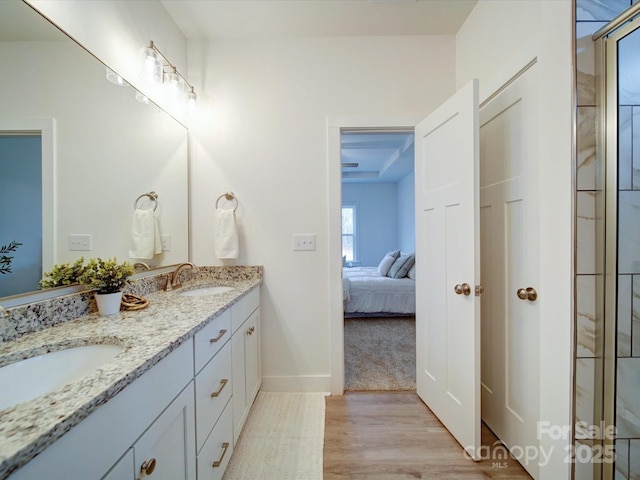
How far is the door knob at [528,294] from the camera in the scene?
1199 millimetres

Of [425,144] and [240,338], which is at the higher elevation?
[425,144]

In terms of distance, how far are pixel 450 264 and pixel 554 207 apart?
0.56 m

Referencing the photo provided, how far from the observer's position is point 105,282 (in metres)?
1.10

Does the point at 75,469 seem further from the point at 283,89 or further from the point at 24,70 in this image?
the point at 283,89

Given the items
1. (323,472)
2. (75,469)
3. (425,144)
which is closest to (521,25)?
(425,144)

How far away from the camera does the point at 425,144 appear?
1.75 m

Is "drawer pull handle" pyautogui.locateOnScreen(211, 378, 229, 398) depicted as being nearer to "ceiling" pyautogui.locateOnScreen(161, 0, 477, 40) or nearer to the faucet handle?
the faucet handle

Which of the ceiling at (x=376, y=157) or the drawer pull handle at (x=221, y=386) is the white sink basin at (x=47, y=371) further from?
the ceiling at (x=376, y=157)

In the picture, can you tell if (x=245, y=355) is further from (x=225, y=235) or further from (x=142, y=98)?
(x=142, y=98)

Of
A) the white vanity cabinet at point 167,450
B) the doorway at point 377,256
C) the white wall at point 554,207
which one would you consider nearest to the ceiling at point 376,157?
the doorway at point 377,256

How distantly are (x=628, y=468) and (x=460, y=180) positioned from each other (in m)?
1.33

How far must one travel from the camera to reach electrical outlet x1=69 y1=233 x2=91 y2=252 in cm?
109

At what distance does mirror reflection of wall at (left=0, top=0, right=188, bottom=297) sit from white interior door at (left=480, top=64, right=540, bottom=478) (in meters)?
2.02

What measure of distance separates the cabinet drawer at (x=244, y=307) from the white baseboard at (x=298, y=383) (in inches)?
24.2
